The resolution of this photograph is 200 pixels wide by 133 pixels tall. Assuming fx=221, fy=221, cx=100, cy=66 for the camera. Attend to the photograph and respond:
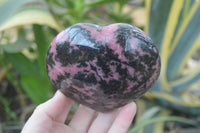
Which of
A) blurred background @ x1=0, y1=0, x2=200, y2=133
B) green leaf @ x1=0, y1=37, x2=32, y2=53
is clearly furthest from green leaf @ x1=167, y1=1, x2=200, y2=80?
green leaf @ x1=0, y1=37, x2=32, y2=53

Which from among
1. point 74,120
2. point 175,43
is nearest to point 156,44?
point 175,43

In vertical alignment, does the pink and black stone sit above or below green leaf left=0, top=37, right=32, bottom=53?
above

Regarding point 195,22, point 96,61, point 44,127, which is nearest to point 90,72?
point 96,61

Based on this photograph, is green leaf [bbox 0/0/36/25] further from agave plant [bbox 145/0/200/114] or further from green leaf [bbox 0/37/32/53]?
agave plant [bbox 145/0/200/114]

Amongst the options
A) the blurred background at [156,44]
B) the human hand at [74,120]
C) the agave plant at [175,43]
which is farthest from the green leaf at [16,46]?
the agave plant at [175,43]

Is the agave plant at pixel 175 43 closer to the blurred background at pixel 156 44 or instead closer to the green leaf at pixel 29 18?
the blurred background at pixel 156 44

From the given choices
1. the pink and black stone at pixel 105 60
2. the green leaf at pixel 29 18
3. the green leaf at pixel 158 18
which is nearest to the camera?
the pink and black stone at pixel 105 60

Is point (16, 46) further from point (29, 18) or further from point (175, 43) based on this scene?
point (175, 43)
